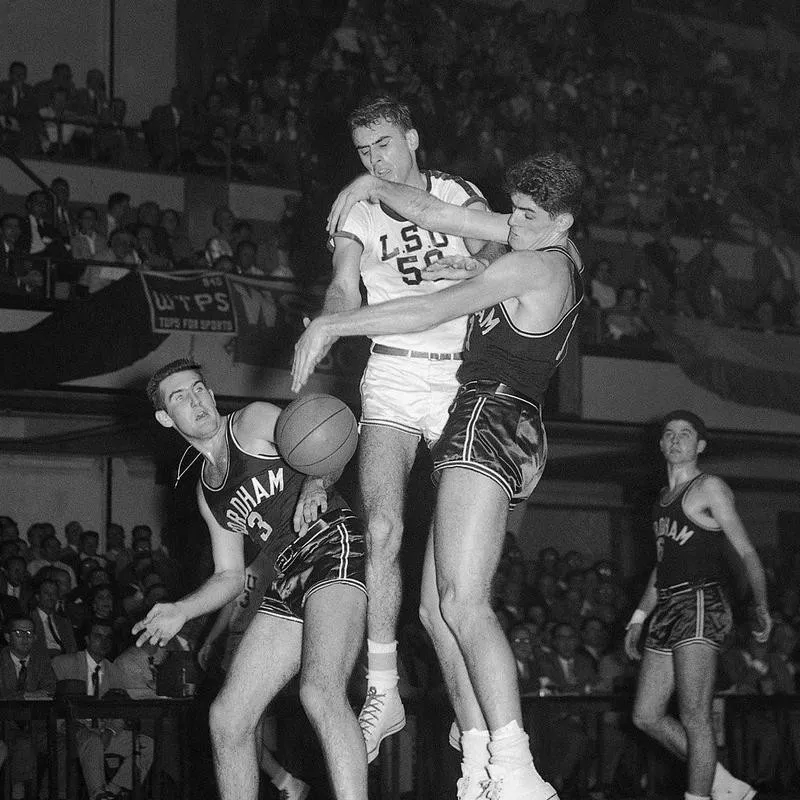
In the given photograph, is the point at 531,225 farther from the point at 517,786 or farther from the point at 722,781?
the point at 722,781

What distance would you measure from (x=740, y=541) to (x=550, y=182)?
10.8 feet

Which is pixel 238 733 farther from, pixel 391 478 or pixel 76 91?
pixel 76 91

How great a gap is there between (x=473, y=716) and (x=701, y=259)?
38.6ft

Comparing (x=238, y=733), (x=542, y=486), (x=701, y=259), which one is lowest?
(x=238, y=733)

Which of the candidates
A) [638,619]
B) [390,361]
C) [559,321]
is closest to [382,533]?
[390,361]

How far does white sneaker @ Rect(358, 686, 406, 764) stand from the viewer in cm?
527

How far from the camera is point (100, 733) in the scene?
7.75m

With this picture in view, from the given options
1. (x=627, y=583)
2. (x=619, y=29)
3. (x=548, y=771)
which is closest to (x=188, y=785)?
(x=548, y=771)

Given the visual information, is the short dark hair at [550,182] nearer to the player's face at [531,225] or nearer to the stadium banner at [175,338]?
the player's face at [531,225]

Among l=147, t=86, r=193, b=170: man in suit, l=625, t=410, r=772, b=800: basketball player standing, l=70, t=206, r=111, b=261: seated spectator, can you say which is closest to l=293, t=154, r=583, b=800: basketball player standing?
l=625, t=410, r=772, b=800: basketball player standing

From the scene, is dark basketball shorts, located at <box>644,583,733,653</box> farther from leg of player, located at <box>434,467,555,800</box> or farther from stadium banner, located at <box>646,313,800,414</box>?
stadium banner, located at <box>646,313,800,414</box>

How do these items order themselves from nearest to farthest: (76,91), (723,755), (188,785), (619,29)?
(188,785) < (723,755) < (76,91) < (619,29)

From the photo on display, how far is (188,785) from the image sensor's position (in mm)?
7586

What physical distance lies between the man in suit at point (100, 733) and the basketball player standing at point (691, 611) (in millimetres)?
3248
